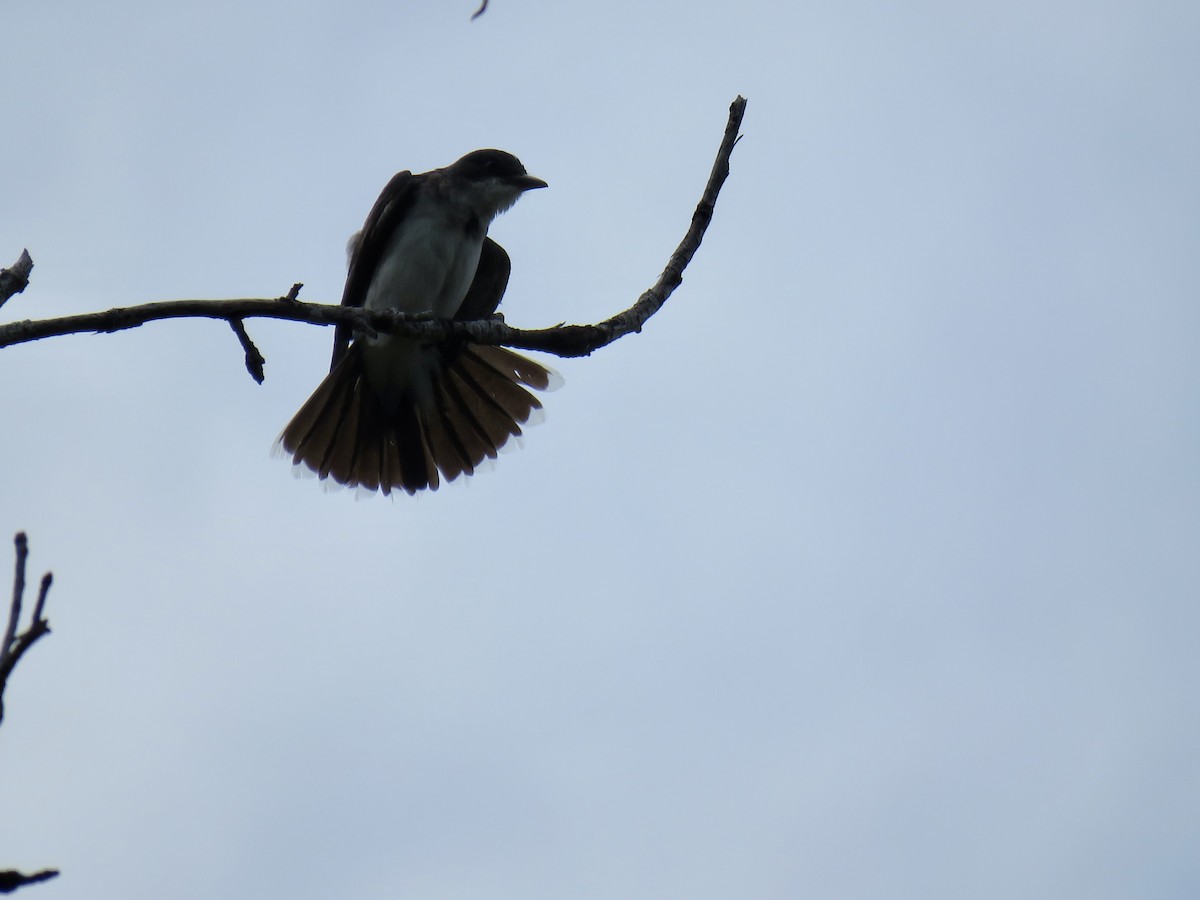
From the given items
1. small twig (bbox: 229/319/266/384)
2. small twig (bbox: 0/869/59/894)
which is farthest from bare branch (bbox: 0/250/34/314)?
small twig (bbox: 0/869/59/894)

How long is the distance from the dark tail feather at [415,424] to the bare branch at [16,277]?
4150mm

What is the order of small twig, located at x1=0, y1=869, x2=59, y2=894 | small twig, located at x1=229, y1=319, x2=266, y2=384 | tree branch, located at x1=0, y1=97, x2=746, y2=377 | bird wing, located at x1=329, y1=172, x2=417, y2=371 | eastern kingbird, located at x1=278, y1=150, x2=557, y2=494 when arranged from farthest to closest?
bird wing, located at x1=329, y1=172, x2=417, y2=371 → eastern kingbird, located at x1=278, y1=150, x2=557, y2=494 → small twig, located at x1=229, y1=319, x2=266, y2=384 → tree branch, located at x1=0, y1=97, x2=746, y2=377 → small twig, located at x1=0, y1=869, x2=59, y2=894

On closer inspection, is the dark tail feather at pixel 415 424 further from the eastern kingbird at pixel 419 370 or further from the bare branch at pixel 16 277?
the bare branch at pixel 16 277

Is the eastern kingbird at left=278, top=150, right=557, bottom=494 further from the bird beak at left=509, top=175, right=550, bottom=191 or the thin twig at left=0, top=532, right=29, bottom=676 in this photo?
the thin twig at left=0, top=532, right=29, bottom=676

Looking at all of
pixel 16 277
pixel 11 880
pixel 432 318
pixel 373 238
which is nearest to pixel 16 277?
pixel 16 277

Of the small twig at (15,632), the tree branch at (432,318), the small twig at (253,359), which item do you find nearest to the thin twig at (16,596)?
the small twig at (15,632)

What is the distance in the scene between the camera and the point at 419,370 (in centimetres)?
796

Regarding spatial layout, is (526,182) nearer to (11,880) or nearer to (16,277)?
(16,277)

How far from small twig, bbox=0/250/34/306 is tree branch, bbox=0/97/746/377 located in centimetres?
30

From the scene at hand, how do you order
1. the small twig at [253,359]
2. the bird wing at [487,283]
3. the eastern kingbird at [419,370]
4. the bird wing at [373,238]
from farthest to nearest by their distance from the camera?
the bird wing at [487,283] → the bird wing at [373,238] → the eastern kingbird at [419,370] → the small twig at [253,359]

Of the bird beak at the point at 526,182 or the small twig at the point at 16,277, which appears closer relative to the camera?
the small twig at the point at 16,277

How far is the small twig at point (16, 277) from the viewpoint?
350 cm

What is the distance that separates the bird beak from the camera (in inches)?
310

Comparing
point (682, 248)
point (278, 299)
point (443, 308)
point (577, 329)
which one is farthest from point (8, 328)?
point (443, 308)
